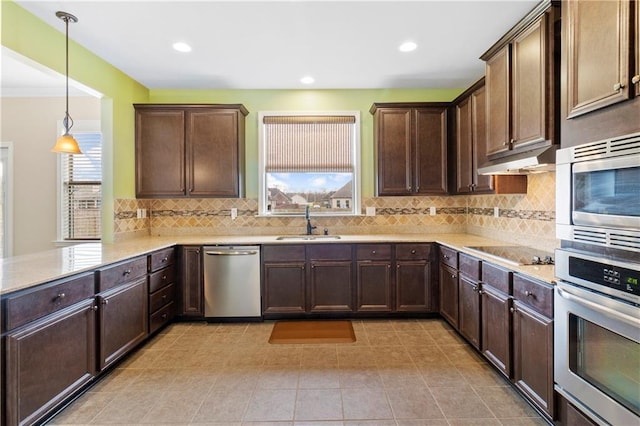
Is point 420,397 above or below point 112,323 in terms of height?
below

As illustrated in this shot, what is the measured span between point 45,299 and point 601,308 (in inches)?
114

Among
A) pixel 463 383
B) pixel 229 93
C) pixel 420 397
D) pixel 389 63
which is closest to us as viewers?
pixel 420 397

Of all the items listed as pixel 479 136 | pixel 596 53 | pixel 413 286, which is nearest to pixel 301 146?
pixel 479 136

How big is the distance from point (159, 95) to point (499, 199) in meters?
4.24

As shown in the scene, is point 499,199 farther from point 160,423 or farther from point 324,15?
point 160,423

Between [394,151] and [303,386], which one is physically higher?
[394,151]

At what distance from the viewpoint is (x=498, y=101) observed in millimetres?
2590

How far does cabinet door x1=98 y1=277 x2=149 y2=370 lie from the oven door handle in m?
2.92

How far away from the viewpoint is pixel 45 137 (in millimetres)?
4148

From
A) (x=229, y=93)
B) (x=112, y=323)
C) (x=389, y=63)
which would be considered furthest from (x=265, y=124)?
(x=112, y=323)

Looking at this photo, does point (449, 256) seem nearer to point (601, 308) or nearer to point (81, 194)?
point (601, 308)

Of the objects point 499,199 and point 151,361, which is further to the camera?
point 499,199

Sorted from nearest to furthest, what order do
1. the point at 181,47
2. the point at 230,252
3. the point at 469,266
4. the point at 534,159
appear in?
the point at 534,159
the point at 469,266
the point at 181,47
the point at 230,252

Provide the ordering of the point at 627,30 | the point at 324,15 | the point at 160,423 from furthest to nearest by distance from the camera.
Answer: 1. the point at 324,15
2. the point at 160,423
3. the point at 627,30
